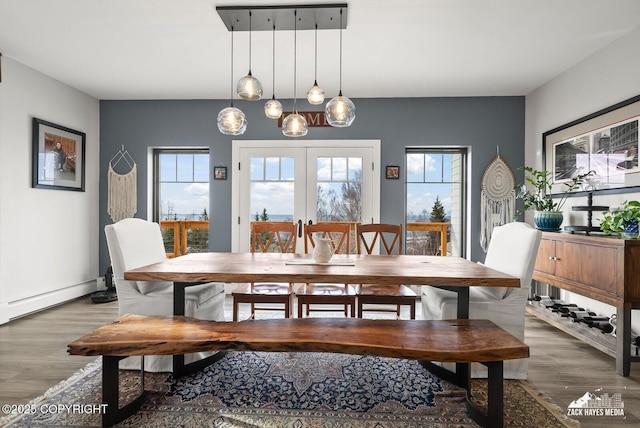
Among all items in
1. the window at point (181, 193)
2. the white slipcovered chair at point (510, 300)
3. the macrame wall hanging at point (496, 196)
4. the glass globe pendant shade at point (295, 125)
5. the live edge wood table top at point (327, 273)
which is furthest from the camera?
the window at point (181, 193)

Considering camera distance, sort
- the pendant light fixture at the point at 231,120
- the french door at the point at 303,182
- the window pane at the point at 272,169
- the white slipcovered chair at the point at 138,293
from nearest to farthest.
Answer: the white slipcovered chair at the point at 138,293 < the pendant light fixture at the point at 231,120 < the french door at the point at 303,182 < the window pane at the point at 272,169

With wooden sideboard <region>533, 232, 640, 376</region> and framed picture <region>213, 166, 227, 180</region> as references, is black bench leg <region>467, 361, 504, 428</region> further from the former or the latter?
framed picture <region>213, 166, 227, 180</region>

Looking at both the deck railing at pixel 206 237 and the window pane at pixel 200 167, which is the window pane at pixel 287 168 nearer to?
the deck railing at pixel 206 237

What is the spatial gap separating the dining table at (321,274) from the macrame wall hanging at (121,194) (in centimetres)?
270

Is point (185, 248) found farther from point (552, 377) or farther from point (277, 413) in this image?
point (552, 377)

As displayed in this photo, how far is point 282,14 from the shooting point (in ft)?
8.62

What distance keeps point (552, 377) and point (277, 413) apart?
1.81 m

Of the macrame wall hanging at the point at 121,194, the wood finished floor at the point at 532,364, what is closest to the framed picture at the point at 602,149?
the wood finished floor at the point at 532,364

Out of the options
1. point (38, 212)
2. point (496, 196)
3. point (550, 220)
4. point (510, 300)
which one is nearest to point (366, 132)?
point (496, 196)

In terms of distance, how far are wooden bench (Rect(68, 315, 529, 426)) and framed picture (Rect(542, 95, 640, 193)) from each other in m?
2.14

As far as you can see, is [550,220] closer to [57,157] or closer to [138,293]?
[138,293]

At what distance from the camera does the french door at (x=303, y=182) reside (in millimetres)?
4539

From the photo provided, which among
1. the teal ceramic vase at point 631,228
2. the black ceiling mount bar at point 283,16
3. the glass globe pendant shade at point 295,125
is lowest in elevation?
the teal ceramic vase at point 631,228

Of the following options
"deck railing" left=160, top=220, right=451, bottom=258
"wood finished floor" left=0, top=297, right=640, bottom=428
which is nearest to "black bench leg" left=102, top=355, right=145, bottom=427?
"wood finished floor" left=0, top=297, right=640, bottom=428
